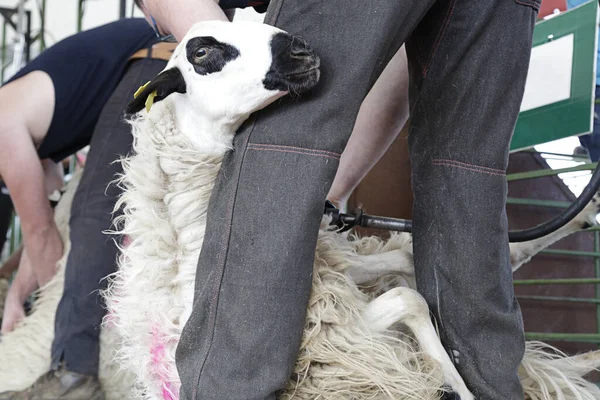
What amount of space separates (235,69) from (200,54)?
0.07 meters

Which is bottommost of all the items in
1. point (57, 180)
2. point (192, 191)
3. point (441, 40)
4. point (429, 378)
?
point (57, 180)

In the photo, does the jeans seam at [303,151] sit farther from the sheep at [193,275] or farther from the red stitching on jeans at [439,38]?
the red stitching on jeans at [439,38]

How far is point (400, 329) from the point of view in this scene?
1146 mm

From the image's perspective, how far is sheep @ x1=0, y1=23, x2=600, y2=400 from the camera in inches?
38.5

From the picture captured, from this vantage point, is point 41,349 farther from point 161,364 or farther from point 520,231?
point 520,231

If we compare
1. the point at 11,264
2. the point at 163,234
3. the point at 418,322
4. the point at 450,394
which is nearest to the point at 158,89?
the point at 163,234

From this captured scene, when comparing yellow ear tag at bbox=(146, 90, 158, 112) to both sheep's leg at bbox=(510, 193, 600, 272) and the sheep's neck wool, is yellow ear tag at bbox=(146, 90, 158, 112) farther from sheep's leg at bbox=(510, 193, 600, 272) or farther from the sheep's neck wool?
sheep's leg at bbox=(510, 193, 600, 272)

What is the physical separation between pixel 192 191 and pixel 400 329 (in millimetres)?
478

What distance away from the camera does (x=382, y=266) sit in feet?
4.24

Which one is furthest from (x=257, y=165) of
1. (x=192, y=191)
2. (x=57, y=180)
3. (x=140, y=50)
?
(x=57, y=180)

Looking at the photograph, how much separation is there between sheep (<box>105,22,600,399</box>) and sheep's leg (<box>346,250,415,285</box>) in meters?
0.06

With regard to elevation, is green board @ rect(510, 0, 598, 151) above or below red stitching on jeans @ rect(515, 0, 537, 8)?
below

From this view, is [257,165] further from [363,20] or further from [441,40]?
[441,40]

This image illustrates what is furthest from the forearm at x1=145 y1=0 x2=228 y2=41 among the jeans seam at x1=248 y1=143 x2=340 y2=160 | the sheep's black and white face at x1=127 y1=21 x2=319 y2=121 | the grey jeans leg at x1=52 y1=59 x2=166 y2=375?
the grey jeans leg at x1=52 y1=59 x2=166 y2=375
